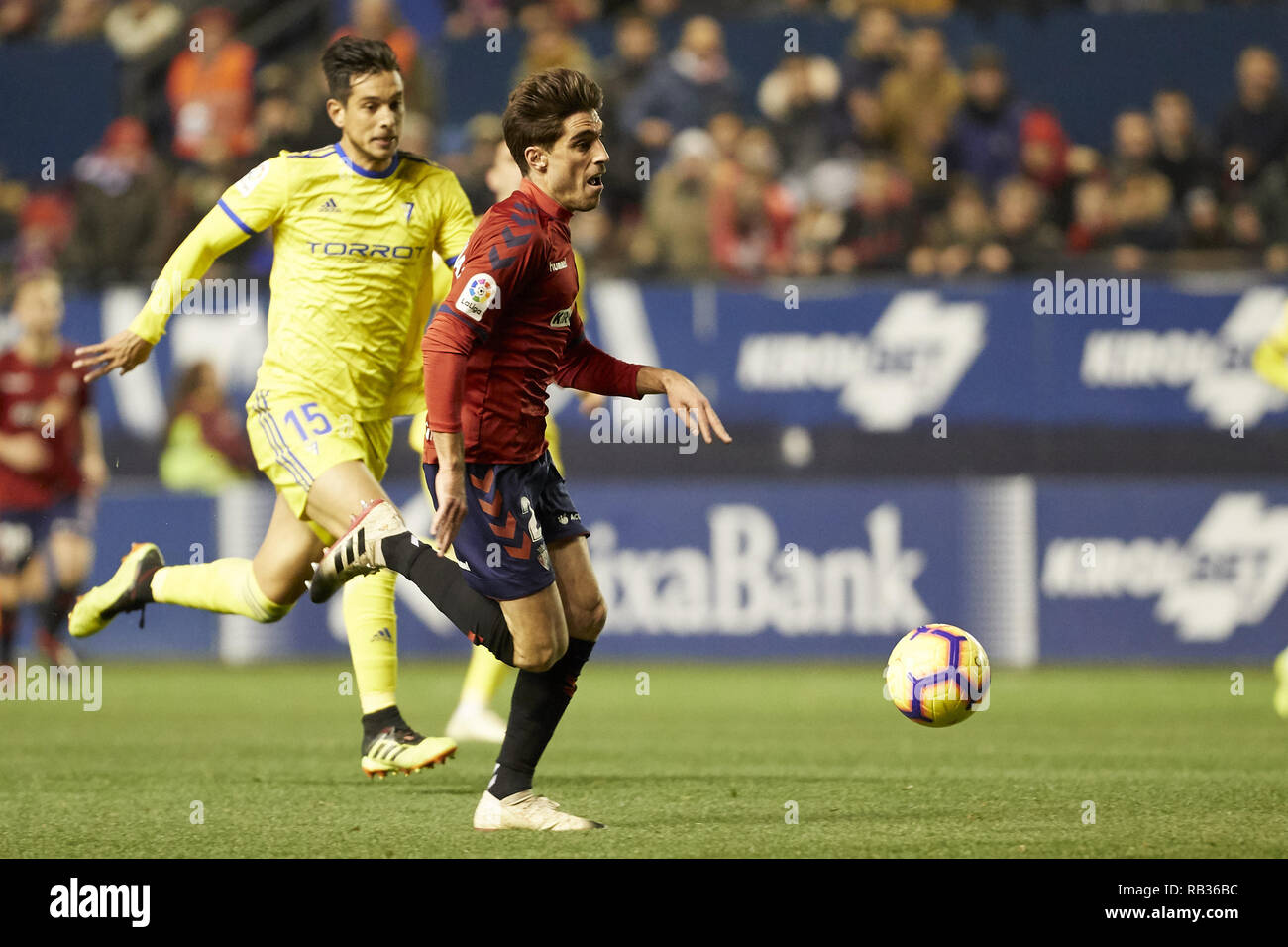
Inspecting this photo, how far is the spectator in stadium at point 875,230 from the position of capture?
13.8m

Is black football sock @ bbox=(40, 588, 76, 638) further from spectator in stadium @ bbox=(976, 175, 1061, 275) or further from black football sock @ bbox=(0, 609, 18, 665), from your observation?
Result: spectator in stadium @ bbox=(976, 175, 1061, 275)

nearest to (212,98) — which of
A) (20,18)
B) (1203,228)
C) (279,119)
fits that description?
(279,119)

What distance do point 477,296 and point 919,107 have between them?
9797 mm

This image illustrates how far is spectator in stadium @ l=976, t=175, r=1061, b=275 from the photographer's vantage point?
13477 mm

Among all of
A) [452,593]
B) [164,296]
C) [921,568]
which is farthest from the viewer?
[921,568]

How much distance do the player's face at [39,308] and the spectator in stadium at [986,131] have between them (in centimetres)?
655

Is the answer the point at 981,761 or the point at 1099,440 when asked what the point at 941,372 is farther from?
the point at 981,761

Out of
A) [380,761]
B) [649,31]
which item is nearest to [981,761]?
[380,761]

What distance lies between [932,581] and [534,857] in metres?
8.10

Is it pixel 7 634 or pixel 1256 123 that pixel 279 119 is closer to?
pixel 7 634

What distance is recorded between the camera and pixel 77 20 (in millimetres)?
17984

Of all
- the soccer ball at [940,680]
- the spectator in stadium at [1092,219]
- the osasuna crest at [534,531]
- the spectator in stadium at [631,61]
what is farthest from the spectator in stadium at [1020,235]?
the osasuna crest at [534,531]

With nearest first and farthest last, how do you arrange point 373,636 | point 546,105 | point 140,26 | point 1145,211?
1. point 546,105
2. point 373,636
3. point 1145,211
4. point 140,26

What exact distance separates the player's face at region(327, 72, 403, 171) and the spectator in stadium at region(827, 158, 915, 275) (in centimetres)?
690
